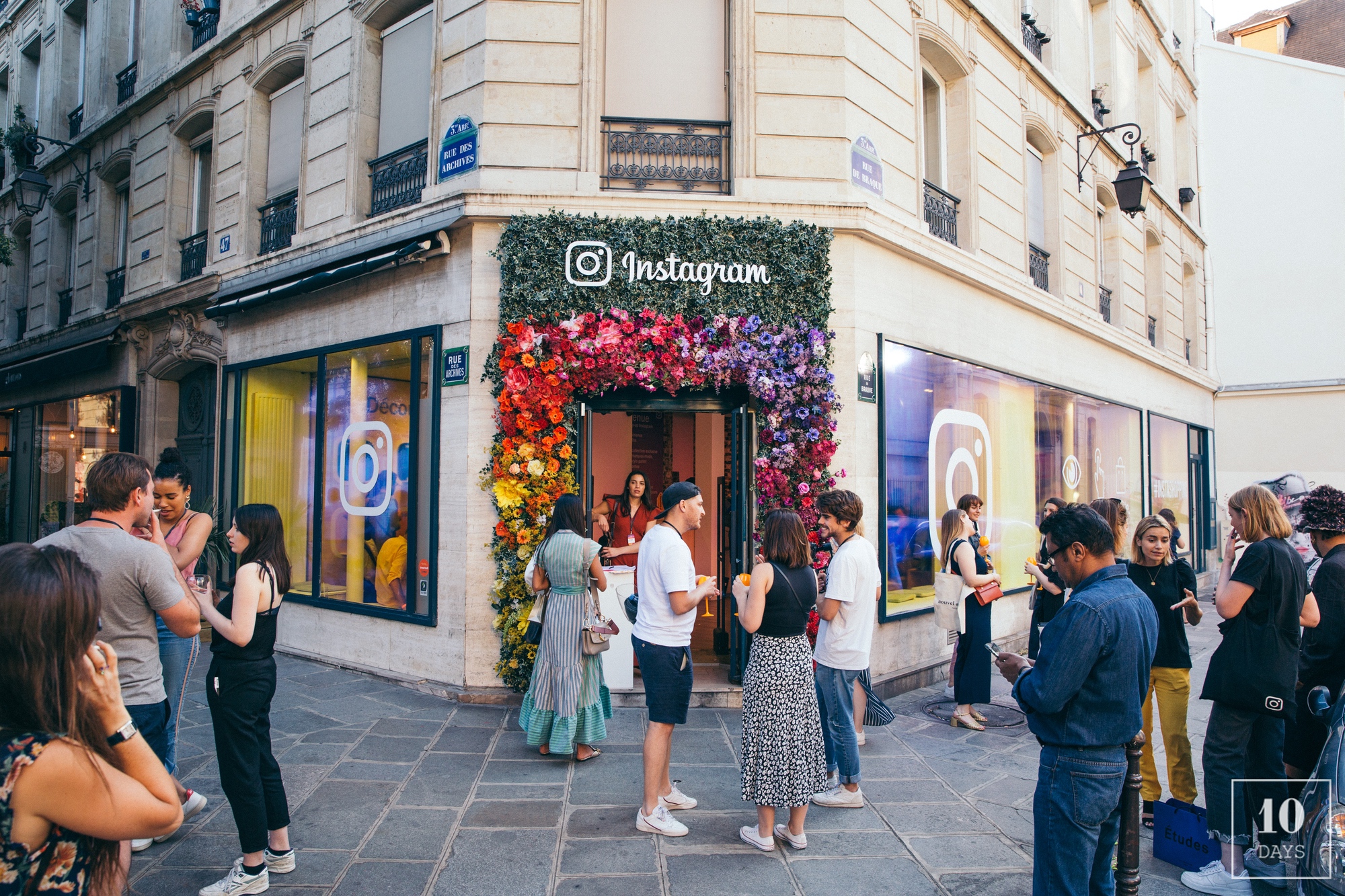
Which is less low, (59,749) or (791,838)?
(59,749)

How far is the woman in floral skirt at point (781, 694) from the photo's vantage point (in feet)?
13.3

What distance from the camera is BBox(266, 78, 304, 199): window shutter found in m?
9.76

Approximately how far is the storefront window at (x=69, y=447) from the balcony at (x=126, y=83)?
16.3ft

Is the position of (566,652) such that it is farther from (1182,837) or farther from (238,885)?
(1182,837)

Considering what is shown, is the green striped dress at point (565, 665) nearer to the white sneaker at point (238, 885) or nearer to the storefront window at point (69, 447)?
the white sneaker at point (238, 885)

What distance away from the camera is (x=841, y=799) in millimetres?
4738

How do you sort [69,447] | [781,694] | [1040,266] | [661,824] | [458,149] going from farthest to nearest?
[69,447] < [1040,266] < [458,149] < [661,824] < [781,694]

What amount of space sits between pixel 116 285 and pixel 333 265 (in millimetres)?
7145

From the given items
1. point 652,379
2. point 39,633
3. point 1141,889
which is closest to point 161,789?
point 39,633

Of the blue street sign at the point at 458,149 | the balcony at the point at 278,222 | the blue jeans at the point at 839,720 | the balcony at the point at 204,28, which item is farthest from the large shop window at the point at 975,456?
the balcony at the point at 204,28

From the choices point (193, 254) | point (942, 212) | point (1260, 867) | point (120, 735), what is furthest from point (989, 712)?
point (193, 254)

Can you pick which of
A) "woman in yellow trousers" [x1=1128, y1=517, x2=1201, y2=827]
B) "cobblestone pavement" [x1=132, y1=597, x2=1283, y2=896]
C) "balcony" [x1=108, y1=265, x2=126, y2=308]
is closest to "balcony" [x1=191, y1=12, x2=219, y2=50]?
"balcony" [x1=108, y1=265, x2=126, y2=308]

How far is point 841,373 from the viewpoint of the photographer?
7352mm

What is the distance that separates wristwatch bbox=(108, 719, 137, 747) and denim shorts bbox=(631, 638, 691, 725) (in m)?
2.83
